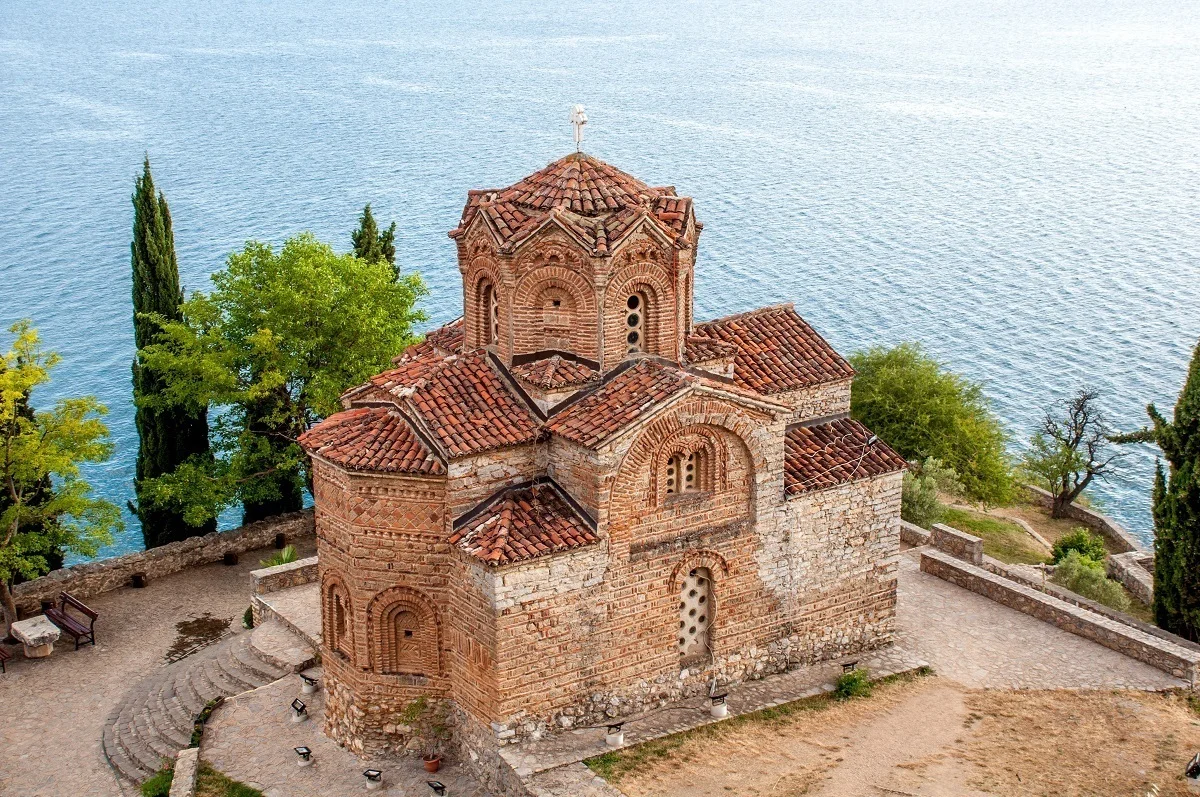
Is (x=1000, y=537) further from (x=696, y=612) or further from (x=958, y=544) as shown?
(x=696, y=612)

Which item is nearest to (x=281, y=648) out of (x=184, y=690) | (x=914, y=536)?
(x=184, y=690)

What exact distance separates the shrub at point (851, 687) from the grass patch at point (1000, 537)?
13796 millimetres

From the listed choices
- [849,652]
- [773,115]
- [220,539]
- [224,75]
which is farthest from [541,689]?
[224,75]

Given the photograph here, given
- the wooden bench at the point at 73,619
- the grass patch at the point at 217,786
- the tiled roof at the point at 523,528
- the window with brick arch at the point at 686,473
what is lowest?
the wooden bench at the point at 73,619

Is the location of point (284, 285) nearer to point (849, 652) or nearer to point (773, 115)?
point (849, 652)

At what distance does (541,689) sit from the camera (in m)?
21.3

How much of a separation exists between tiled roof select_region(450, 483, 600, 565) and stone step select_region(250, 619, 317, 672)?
770 cm

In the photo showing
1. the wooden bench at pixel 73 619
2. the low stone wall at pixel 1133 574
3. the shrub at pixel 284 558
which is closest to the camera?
the wooden bench at pixel 73 619

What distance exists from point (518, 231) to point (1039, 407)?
4014 centimetres

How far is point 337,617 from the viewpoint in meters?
23.0

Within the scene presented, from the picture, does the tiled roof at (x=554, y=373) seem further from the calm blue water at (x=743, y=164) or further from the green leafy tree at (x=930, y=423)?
the calm blue water at (x=743, y=164)

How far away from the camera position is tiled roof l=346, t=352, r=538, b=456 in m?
21.3

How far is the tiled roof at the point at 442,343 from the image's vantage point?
25.0 m

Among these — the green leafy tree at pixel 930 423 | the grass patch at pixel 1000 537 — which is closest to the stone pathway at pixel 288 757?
the grass patch at pixel 1000 537
